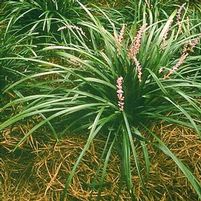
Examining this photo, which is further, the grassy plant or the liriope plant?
the grassy plant

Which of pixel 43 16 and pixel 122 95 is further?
pixel 43 16

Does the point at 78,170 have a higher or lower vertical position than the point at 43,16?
lower

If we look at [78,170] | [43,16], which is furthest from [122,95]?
[43,16]

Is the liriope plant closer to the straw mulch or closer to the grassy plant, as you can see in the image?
the straw mulch

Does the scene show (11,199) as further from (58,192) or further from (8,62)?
(8,62)

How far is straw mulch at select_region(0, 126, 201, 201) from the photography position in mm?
2320

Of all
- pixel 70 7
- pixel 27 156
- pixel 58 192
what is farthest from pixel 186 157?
pixel 70 7

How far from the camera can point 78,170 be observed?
241cm

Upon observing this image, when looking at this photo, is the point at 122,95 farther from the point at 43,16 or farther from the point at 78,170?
the point at 43,16

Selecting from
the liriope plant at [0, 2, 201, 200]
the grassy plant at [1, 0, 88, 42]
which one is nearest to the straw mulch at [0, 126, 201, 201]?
the liriope plant at [0, 2, 201, 200]

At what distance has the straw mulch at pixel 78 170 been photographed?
2.32 meters

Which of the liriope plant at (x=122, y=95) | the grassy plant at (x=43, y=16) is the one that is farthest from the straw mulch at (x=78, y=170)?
the grassy plant at (x=43, y=16)

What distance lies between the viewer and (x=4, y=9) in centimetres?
356

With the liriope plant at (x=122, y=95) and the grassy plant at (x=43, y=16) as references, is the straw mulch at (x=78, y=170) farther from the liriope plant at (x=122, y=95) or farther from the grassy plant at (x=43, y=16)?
the grassy plant at (x=43, y=16)
